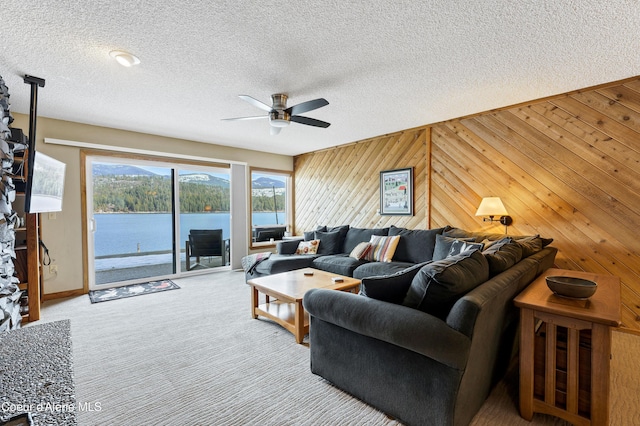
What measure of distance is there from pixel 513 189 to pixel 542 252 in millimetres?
1236

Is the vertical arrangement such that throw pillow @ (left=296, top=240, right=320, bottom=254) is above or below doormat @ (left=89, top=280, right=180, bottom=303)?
above

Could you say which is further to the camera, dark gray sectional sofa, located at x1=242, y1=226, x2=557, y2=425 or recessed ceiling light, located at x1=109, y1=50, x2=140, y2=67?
recessed ceiling light, located at x1=109, y1=50, x2=140, y2=67

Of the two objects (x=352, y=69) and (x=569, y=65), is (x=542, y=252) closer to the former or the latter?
(x=569, y=65)

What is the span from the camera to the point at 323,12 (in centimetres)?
192

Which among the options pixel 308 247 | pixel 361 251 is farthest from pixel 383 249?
pixel 308 247

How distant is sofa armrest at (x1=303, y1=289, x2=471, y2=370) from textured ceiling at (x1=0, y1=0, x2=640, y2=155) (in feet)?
6.18

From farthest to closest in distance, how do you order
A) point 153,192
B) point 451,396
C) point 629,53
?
point 153,192 → point 629,53 → point 451,396

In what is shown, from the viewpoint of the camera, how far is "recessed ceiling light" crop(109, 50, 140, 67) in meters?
2.36

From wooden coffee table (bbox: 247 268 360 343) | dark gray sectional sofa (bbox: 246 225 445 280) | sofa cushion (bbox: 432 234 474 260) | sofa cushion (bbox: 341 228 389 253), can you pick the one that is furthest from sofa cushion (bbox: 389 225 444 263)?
wooden coffee table (bbox: 247 268 360 343)

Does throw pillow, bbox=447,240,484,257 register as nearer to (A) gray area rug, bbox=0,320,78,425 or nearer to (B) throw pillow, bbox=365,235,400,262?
(B) throw pillow, bbox=365,235,400,262

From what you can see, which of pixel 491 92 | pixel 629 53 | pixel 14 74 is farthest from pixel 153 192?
pixel 629 53

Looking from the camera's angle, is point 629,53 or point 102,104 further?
point 102,104

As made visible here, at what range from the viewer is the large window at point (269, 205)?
20.7 ft

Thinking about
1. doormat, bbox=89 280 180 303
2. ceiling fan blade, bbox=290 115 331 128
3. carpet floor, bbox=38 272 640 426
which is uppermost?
ceiling fan blade, bbox=290 115 331 128
